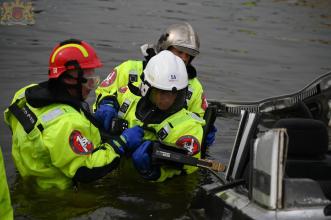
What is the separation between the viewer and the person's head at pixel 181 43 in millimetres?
7527

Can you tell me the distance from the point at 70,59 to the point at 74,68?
10 cm

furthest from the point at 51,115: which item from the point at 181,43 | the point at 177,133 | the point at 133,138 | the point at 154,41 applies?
the point at 154,41

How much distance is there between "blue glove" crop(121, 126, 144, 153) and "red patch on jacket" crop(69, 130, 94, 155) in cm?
50

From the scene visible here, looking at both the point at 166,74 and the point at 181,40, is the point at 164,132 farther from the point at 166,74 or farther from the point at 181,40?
the point at 181,40

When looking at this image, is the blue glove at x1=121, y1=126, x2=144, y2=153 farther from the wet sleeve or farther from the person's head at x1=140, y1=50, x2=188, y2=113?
the wet sleeve

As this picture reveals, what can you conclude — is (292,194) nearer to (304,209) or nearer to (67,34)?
(304,209)

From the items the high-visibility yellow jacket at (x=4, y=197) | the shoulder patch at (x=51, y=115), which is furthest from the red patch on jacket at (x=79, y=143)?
the high-visibility yellow jacket at (x=4, y=197)

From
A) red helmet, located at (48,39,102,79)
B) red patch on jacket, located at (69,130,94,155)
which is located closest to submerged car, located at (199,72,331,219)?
red patch on jacket, located at (69,130,94,155)

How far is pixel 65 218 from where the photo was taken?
5875 mm

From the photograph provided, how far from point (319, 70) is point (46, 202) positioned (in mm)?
10048

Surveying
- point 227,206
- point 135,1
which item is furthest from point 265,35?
point 227,206

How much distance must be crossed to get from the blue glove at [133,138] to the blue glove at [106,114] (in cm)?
79

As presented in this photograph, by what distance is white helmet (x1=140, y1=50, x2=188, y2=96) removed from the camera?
6.17m

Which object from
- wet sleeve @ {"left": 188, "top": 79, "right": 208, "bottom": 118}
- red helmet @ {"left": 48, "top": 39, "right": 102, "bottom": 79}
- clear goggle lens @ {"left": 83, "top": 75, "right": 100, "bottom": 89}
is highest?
red helmet @ {"left": 48, "top": 39, "right": 102, "bottom": 79}
